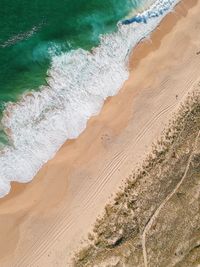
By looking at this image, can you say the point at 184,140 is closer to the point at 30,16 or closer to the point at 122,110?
the point at 122,110

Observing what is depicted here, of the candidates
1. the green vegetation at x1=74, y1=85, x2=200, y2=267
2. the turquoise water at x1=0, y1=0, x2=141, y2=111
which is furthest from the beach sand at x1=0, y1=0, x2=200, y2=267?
the turquoise water at x1=0, y1=0, x2=141, y2=111

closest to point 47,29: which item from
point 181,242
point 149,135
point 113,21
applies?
point 113,21

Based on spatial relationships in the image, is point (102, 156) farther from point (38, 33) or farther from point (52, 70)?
point (38, 33)

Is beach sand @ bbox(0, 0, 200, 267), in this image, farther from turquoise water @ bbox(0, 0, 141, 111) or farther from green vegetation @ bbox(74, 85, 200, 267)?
turquoise water @ bbox(0, 0, 141, 111)

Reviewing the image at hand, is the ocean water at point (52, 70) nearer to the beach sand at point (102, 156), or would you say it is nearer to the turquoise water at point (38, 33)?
the turquoise water at point (38, 33)

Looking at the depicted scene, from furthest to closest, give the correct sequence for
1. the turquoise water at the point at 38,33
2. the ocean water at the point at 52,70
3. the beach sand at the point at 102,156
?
the turquoise water at the point at 38,33
the ocean water at the point at 52,70
the beach sand at the point at 102,156

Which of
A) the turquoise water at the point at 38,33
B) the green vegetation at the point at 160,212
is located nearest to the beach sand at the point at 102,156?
the green vegetation at the point at 160,212
